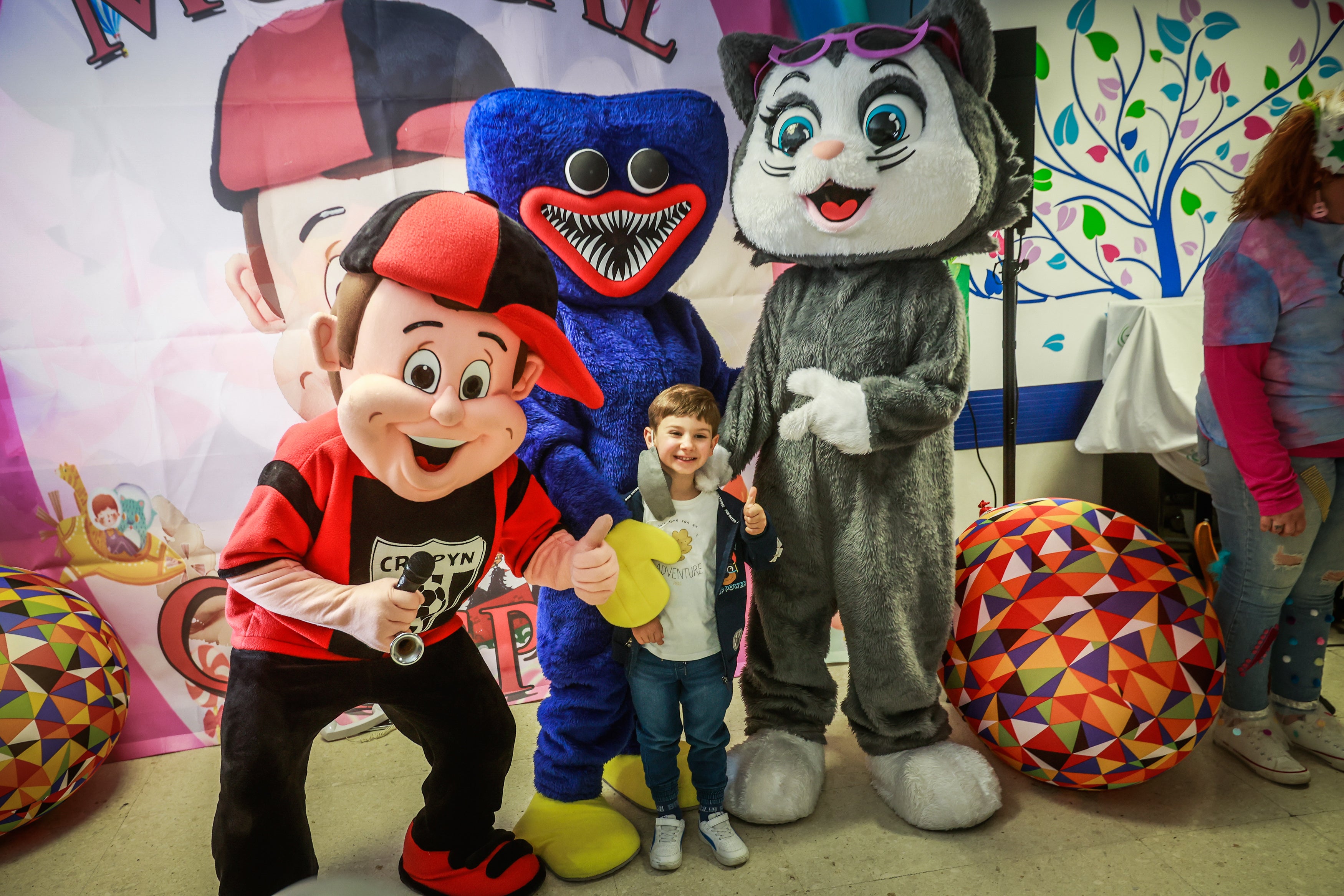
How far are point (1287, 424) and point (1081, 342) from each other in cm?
126

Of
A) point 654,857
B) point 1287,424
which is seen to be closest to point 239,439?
point 654,857

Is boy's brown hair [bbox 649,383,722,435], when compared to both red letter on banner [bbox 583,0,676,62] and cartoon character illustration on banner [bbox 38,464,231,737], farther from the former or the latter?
cartoon character illustration on banner [bbox 38,464,231,737]

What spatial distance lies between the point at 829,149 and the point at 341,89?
1.43 metres

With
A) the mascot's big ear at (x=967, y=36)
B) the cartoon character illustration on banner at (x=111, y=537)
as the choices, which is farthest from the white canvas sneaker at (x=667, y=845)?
the mascot's big ear at (x=967, y=36)

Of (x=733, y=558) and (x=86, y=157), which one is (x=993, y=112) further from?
(x=86, y=157)

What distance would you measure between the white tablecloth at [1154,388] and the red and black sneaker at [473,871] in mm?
2438

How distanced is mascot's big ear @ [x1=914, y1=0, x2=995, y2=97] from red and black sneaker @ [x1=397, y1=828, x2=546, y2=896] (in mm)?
1912

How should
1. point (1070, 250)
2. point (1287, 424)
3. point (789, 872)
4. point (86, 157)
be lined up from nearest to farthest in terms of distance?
point (789, 872) < point (1287, 424) < point (86, 157) < point (1070, 250)

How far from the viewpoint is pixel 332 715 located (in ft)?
4.55

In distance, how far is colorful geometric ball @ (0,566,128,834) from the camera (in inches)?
68.0

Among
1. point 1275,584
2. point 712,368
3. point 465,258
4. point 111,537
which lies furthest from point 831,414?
point 111,537

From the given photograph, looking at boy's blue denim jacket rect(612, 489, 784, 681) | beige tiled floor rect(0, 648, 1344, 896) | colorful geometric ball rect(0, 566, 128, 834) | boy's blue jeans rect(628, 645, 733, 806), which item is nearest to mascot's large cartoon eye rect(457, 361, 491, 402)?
boy's blue denim jacket rect(612, 489, 784, 681)

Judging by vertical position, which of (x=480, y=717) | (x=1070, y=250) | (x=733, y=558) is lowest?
(x=480, y=717)

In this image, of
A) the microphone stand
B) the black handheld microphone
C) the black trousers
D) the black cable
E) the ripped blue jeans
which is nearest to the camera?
the black handheld microphone
